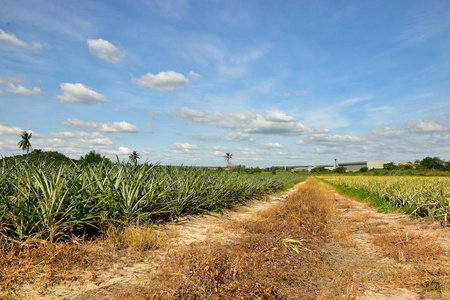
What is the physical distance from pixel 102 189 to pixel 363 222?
680 cm

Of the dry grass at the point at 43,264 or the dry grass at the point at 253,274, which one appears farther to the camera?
the dry grass at the point at 43,264

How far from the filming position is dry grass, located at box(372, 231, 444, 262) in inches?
148

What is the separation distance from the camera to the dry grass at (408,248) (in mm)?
3754

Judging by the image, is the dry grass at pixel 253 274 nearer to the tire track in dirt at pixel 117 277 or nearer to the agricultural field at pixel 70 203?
the tire track in dirt at pixel 117 277

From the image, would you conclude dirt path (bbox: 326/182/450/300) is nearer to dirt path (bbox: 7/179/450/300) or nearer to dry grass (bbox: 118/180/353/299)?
dirt path (bbox: 7/179/450/300)

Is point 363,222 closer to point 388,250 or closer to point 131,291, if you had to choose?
point 388,250

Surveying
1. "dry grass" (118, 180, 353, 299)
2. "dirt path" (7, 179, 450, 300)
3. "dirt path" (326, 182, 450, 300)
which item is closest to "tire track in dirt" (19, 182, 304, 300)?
"dirt path" (7, 179, 450, 300)

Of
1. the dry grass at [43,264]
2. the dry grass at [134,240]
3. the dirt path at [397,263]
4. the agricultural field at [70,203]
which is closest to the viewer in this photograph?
the dry grass at [43,264]

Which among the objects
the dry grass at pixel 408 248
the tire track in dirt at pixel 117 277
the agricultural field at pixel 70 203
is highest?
the agricultural field at pixel 70 203

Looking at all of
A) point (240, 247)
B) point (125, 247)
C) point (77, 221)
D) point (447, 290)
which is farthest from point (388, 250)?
point (77, 221)

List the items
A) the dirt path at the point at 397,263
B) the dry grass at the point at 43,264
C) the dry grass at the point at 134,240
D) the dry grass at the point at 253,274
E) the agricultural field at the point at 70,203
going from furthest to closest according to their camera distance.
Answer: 1. the dry grass at the point at 134,240
2. the agricultural field at the point at 70,203
3. the dirt path at the point at 397,263
4. the dry grass at the point at 43,264
5. the dry grass at the point at 253,274

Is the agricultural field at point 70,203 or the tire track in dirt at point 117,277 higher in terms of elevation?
the agricultural field at point 70,203

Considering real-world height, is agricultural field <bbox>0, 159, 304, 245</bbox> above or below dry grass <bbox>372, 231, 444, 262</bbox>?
above

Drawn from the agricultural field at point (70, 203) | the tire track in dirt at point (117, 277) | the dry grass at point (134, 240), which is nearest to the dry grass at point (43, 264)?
the tire track in dirt at point (117, 277)
